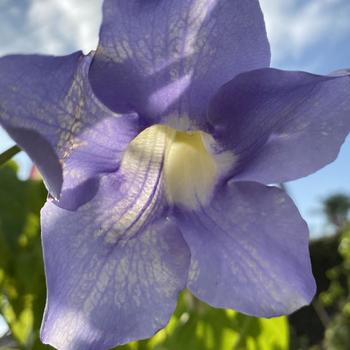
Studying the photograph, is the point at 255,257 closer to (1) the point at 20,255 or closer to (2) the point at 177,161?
(2) the point at 177,161

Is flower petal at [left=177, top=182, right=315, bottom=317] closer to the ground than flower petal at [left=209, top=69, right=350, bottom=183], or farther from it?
closer to the ground

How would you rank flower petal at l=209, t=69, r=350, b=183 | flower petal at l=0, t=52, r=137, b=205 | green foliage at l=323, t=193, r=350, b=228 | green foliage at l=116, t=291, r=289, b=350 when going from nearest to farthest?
flower petal at l=0, t=52, r=137, b=205 → flower petal at l=209, t=69, r=350, b=183 → green foliage at l=116, t=291, r=289, b=350 → green foliage at l=323, t=193, r=350, b=228

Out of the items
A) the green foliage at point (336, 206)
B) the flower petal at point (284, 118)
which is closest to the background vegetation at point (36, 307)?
the flower petal at point (284, 118)

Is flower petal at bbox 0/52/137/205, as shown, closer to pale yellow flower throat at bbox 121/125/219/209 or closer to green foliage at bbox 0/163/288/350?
pale yellow flower throat at bbox 121/125/219/209

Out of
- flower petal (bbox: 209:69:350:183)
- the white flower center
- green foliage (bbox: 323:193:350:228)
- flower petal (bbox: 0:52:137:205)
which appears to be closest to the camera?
flower petal (bbox: 0:52:137:205)

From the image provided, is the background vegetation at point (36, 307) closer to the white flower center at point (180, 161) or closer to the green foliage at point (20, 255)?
the green foliage at point (20, 255)

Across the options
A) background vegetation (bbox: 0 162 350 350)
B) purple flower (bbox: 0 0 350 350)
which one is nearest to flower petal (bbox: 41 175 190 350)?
purple flower (bbox: 0 0 350 350)

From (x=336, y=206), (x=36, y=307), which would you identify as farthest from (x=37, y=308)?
(x=336, y=206)
